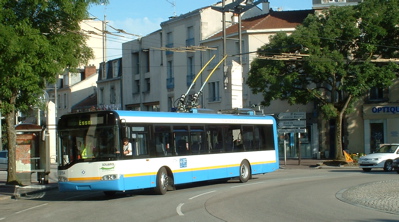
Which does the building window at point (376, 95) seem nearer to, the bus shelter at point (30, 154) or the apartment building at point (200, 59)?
the apartment building at point (200, 59)

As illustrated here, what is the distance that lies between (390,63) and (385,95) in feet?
26.6

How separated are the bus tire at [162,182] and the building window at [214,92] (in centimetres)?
3214

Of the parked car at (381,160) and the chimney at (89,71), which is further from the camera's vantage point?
the chimney at (89,71)

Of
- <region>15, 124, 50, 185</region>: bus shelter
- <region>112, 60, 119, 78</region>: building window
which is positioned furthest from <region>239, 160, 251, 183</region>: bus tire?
<region>112, 60, 119, 78</region>: building window

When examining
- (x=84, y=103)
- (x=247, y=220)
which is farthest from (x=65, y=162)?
(x=84, y=103)

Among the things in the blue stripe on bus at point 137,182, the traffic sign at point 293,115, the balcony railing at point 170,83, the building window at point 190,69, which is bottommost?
the blue stripe on bus at point 137,182

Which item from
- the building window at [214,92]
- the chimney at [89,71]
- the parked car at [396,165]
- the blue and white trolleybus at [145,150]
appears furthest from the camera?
the chimney at [89,71]

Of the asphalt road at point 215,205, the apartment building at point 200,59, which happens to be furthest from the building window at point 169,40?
the asphalt road at point 215,205

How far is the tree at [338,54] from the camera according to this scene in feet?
121

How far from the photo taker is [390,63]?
122 ft

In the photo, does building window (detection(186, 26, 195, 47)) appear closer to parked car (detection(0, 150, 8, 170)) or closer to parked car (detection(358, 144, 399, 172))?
parked car (detection(0, 150, 8, 170))

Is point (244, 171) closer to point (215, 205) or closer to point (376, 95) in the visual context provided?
point (215, 205)

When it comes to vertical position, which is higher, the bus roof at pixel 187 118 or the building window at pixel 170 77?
the building window at pixel 170 77

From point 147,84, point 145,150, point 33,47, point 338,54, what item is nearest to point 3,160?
point 147,84
